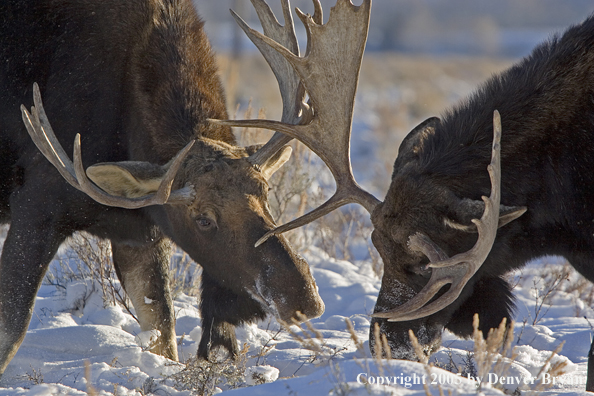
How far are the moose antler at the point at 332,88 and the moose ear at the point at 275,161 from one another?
399mm

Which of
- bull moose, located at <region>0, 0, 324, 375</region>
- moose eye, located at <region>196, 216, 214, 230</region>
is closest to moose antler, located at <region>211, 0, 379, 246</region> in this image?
bull moose, located at <region>0, 0, 324, 375</region>

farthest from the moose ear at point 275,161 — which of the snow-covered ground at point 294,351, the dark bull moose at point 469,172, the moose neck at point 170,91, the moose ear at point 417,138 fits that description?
the snow-covered ground at point 294,351

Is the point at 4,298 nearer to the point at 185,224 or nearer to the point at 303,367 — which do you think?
the point at 185,224

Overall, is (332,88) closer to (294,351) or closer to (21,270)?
(294,351)

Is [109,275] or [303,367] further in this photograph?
[109,275]

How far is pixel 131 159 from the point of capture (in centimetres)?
470

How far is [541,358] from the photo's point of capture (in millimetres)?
4762

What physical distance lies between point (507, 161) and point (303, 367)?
1.68 meters

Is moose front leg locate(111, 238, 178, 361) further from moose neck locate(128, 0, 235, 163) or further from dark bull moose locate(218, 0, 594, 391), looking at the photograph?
dark bull moose locate(218, 0, 594, 391)

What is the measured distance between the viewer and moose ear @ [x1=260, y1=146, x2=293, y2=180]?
15.1 feet

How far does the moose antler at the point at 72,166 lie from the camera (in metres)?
4.05

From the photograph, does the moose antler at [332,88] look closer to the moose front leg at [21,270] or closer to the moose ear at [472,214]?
the moose ear at [472,214]

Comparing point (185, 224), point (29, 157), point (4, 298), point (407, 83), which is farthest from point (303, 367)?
point (407, 83)

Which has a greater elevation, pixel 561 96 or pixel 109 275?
pixel 561 96
